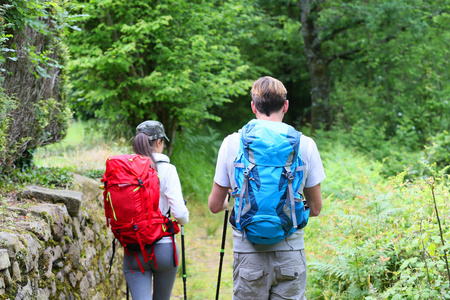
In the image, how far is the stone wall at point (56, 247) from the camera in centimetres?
343

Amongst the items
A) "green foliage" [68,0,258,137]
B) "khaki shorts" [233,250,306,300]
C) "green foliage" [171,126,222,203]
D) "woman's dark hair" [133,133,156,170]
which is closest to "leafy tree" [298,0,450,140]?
"green foliage" [171,126,222,203]

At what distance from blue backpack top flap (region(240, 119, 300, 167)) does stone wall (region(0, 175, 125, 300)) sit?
174 centimetres

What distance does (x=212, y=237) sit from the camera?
33.5 feet

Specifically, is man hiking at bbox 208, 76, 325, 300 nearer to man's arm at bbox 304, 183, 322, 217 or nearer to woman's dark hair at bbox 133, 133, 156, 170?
man's arm at bbox 304, 183, 322, 217

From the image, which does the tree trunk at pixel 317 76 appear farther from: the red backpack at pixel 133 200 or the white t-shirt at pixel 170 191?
the red backpack at pixel 133 200

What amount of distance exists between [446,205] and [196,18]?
7.88 m

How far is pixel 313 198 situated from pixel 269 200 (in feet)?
1.51

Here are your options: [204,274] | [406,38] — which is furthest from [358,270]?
[406,38]

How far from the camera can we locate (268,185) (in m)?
2.79

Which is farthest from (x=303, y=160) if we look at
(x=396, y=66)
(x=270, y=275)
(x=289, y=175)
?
(x=396, y=66)

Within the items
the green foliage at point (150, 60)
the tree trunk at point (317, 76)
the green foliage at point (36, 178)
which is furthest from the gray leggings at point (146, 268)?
the tree trunk at point (317, 76)

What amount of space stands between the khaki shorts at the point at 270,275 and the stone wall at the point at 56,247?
5.06 ft

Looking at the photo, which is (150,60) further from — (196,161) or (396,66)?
(396,66)

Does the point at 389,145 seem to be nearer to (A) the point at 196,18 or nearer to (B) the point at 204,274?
(A) the point at 196,18
